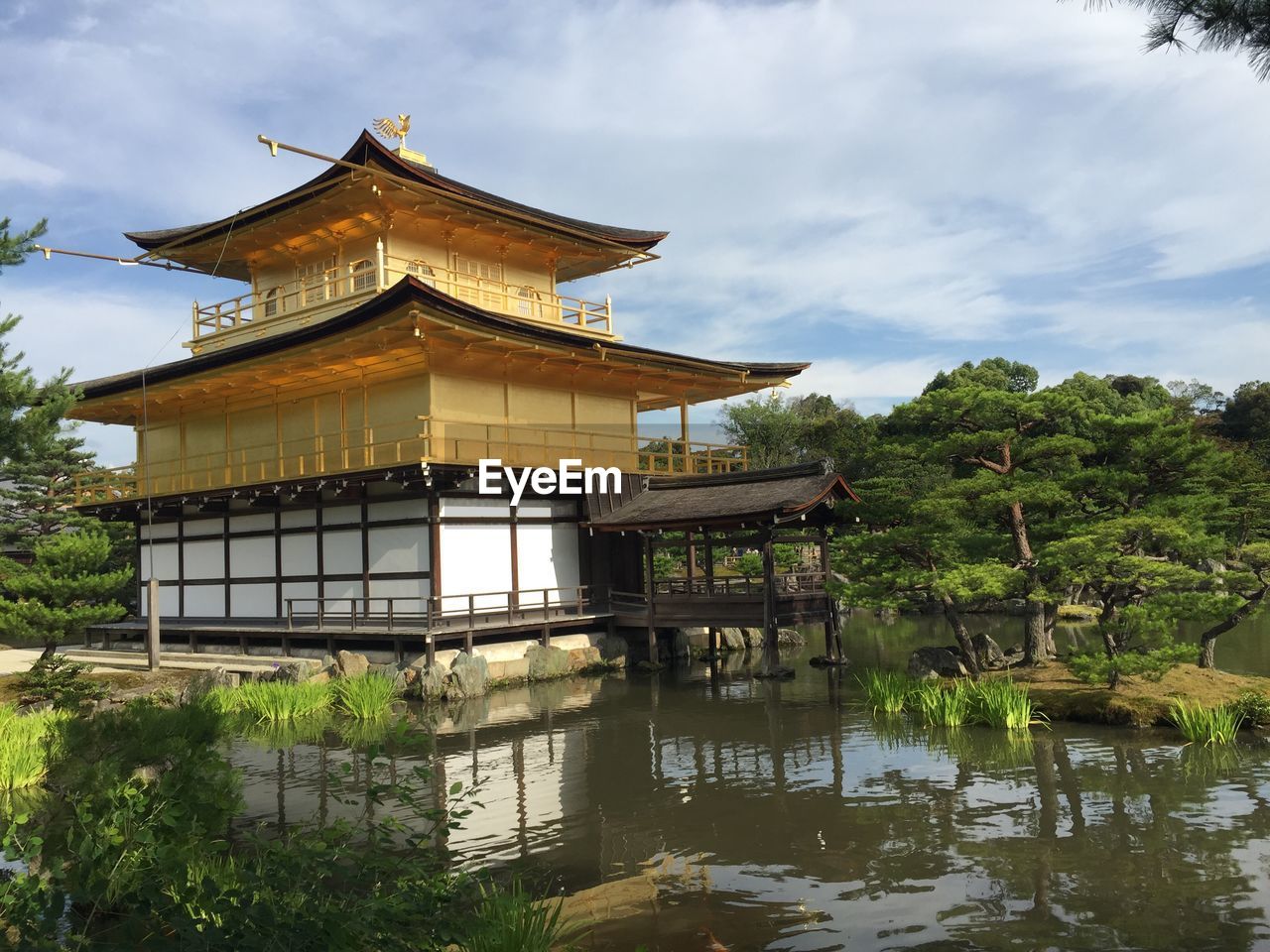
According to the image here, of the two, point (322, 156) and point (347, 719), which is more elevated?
point (322, 156)

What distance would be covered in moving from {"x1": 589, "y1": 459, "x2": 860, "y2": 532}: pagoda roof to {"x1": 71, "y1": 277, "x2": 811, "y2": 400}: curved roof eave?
3.39 meters

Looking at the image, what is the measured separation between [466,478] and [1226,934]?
633 inches

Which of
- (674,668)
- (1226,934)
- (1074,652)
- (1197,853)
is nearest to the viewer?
(1226,934)

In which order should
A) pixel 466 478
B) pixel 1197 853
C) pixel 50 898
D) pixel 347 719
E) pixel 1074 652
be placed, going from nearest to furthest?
pixel 50 898 < pixel 1197 853 < pixel 1074 652 < pixel 347 719 < pixel 466 478

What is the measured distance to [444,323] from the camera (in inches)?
746

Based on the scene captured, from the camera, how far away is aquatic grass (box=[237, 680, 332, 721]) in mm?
16094

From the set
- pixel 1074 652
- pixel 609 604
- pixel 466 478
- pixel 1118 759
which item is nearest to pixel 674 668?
pixel 609 604

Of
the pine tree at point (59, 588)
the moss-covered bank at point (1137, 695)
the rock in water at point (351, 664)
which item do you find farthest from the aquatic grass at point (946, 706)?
the pine tree at point (59, 588)

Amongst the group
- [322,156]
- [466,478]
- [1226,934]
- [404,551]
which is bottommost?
[1226,934]

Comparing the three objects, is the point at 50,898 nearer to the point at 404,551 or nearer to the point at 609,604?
the point at 404,551

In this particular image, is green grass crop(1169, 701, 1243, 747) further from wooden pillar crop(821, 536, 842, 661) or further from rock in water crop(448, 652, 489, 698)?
rock in water crop(448, 652, 489, 698)

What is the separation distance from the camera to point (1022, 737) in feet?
42.6

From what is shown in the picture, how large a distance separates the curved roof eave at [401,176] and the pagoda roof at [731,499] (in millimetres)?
7653

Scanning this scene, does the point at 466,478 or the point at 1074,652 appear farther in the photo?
the point at 466,478
